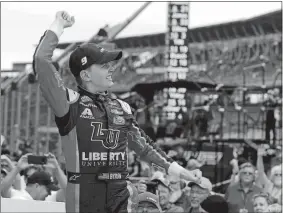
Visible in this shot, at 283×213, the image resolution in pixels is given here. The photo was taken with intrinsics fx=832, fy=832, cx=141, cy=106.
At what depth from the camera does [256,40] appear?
134ft

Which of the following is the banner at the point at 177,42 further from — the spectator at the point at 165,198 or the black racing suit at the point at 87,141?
the black racing suit at the point at 87,141

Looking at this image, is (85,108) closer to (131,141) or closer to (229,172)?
(131,141)

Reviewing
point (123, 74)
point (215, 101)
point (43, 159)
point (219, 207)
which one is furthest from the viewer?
point (123, 74)

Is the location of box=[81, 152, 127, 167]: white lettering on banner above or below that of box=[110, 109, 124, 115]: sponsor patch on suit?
below

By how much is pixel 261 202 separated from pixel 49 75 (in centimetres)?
541

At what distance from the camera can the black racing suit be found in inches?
149

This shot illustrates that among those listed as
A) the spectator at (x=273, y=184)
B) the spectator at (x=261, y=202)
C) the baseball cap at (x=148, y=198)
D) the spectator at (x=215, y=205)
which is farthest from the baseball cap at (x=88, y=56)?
the spectator at (x=273, y=184)

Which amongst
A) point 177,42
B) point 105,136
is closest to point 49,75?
point 105,136

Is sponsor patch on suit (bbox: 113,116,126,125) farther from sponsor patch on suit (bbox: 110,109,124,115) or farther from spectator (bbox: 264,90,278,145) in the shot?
spectator (bbox: 264,90,278,145)

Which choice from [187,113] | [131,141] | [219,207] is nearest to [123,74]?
[187,113]

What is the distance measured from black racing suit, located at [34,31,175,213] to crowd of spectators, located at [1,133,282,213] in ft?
4.20

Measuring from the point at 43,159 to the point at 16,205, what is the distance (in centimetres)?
159

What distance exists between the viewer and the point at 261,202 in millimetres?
8781

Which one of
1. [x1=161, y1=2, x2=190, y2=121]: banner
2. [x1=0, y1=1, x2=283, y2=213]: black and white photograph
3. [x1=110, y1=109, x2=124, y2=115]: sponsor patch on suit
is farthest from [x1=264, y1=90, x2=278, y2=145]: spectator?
[x1=110, y1=109, x2=124, y2=115]: sponsor patch on suit
